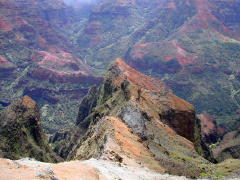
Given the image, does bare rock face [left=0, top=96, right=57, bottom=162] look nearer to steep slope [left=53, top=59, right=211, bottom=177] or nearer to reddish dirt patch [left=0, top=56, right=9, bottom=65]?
steep slope [left=53, top=59, right=211, bottom=177]

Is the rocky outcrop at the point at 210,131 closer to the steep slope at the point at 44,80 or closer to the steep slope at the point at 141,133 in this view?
the steep slope at the point at 141,133

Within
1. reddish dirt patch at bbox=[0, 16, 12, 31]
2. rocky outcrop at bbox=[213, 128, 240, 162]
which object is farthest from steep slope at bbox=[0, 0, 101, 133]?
rocky outcrop at bbox=[213, 128, 240, 162]

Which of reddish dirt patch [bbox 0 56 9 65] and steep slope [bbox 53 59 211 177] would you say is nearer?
steep slope [bbox 53 59 211 177]

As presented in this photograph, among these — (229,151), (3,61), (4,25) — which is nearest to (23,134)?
(229,151)

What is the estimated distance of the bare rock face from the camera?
5672cm

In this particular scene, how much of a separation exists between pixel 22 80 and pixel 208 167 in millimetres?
125727

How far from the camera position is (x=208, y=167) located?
40094mm

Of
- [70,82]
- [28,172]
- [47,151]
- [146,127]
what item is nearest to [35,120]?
[47,151]

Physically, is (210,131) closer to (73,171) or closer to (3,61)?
(3,61)

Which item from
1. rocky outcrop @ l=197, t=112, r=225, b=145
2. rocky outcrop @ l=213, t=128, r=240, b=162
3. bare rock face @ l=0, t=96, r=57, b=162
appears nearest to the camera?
bare rock face @ l=0, t=96, r=57, b=162

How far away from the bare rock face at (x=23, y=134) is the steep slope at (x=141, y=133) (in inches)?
256

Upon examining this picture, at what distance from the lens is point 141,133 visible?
45.2 metres

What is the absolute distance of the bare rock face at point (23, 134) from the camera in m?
56.7

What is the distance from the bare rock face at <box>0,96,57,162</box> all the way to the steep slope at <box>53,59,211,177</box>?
6.50m
